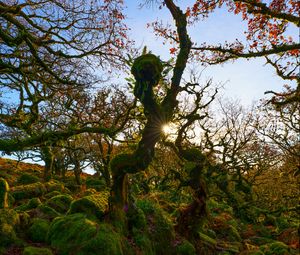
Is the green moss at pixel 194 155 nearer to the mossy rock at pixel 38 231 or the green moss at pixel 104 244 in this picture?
the green moss at pixel 104 244

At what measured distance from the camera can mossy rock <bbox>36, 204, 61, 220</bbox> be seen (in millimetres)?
10391

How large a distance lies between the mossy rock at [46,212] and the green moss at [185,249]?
14.0 feet

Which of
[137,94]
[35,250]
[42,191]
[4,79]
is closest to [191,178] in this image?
[137,94]

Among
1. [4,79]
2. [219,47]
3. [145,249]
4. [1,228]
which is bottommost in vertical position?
[145,249]

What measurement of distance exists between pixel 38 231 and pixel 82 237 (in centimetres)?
155

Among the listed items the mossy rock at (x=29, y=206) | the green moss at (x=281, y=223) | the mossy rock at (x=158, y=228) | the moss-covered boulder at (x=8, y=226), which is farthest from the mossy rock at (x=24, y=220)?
the green moss at (x=281, y=223)

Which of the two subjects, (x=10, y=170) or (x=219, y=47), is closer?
(x=219, y=47)

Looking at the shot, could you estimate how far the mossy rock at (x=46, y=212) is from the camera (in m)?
10.4

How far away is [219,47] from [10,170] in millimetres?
25849

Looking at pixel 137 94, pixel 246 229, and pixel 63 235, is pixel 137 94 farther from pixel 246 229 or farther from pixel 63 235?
pixel 246 229

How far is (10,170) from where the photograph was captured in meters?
29.6

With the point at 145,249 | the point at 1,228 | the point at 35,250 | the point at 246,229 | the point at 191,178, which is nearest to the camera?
the point at 35,250

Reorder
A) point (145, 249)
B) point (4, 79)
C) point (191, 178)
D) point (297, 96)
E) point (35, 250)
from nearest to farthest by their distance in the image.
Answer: point (35, 250) < point (297, 96) < point (145, 249) < point (191, 178) < point (4, 79)

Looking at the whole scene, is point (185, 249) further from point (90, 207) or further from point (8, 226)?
point (8, 226)
